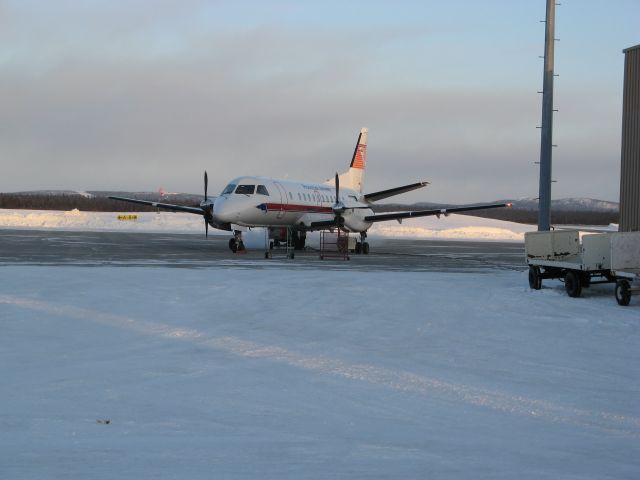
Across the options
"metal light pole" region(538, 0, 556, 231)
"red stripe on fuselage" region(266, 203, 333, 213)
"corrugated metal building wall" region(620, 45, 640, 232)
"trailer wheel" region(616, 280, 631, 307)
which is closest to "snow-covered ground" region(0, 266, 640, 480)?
"trailer wheel" region(616, 280, 631, 307)

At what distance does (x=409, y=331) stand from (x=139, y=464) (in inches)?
256

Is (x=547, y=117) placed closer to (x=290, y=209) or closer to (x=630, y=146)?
(x=630, y=146)

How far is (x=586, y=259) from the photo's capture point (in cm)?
1527

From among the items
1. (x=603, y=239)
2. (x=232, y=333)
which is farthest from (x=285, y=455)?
(x=603, y=239)

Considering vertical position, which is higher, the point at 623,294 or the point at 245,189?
the point at 245,189

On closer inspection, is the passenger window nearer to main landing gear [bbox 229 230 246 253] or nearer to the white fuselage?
the white fuselage

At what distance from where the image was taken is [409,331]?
11.0 m

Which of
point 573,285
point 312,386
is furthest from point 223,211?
point 312,386

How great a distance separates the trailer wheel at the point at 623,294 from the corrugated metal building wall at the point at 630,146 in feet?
15.5

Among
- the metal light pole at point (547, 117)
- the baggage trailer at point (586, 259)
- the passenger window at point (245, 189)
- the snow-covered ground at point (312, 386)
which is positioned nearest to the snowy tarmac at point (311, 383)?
the snow-covered ground at point (312, 386)

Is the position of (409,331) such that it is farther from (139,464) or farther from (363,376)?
(139,464)

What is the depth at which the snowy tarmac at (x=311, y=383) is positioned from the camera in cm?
522

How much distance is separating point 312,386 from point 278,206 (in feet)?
80.1

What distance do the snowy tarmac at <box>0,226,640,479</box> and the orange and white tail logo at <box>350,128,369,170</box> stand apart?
29162 millimetres
